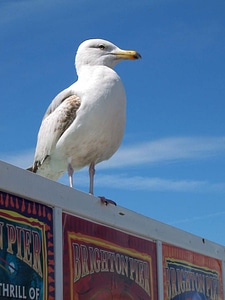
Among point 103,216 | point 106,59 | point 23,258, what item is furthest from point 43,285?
point 106,59

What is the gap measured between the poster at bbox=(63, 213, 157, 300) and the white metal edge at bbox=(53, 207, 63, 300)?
0.27 ft

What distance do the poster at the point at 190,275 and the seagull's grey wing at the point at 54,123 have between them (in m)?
1.51

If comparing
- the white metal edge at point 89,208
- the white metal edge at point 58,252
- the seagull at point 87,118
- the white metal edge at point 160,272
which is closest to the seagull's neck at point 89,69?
the seagull at point 87,118

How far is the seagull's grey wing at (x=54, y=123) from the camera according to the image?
6730 millimetres

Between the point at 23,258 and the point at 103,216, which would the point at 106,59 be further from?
Answer: the point at 23,258

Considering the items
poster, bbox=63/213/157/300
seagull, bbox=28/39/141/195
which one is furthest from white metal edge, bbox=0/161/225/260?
seagull, bbox=28/39/141/195

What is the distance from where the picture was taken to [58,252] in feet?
15.0

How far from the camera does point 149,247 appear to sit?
6.12 m

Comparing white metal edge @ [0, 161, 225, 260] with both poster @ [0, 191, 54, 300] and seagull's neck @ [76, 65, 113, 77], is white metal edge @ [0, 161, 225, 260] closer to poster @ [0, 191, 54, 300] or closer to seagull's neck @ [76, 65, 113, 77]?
poster @ [0, 191, 54, 300]

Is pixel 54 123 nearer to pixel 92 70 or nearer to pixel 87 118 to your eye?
pixel 87 118

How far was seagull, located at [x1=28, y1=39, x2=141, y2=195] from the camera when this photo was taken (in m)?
6.62

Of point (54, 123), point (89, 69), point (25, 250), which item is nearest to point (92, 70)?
point (89, 69)

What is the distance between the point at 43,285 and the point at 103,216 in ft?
3.85

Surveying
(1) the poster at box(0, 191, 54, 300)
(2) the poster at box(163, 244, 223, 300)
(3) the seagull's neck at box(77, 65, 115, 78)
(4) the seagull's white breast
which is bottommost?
(1) the poster at box(0, 191, 54, 300)
